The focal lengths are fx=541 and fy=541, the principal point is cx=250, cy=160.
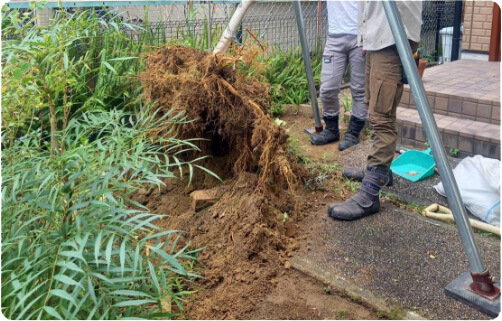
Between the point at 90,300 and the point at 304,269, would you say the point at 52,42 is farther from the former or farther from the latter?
the point at 304,269

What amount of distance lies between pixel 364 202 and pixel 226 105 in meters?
1.14

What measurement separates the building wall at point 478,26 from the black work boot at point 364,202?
471cm

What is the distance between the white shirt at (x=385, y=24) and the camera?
139 inches

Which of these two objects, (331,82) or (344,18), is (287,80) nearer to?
(331,82)

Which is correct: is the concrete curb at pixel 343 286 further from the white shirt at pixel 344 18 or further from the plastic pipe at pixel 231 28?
the white shirt at pixel 344 18

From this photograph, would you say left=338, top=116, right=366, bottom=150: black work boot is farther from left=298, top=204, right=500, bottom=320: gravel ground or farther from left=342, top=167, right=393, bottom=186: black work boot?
left=298, top=204, right=500, bottom=320: gravel ground

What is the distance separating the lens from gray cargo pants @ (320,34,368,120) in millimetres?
5051

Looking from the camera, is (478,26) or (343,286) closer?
(343,286)

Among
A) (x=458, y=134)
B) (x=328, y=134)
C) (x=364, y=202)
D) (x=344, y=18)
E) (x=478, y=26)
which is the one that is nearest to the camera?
(x=364, y=202)

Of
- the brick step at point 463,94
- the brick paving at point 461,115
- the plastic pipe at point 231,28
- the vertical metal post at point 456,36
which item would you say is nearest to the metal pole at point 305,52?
the brick paving at point 461,115

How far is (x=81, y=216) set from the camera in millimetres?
2373

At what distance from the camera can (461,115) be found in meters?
5.10

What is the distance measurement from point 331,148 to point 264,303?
102 inches

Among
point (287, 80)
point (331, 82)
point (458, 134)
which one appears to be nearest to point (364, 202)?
point (458, 134)
